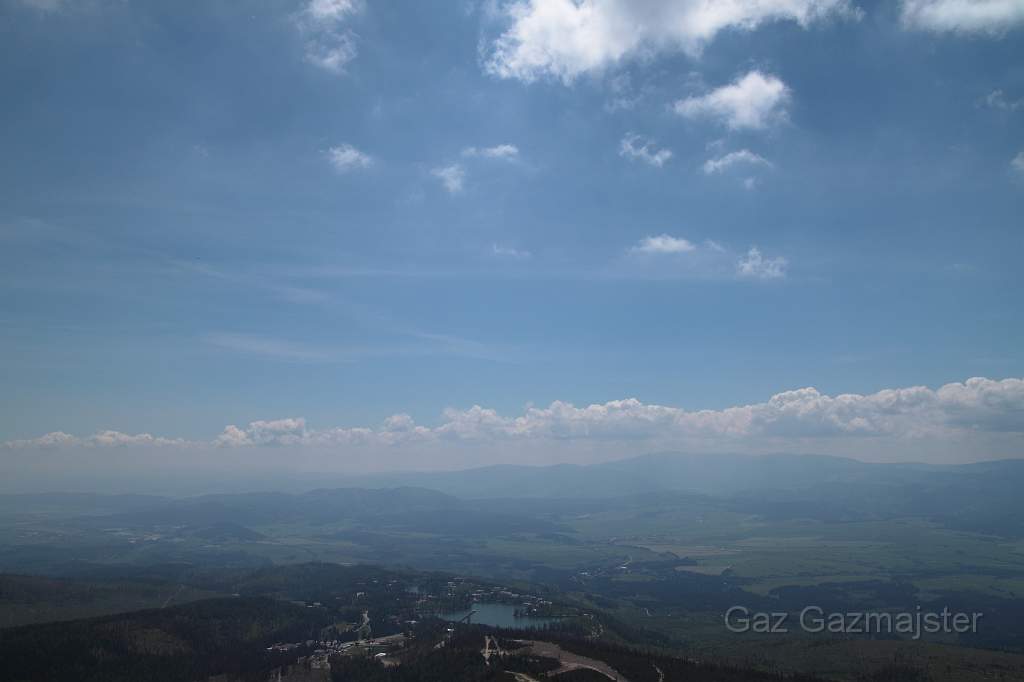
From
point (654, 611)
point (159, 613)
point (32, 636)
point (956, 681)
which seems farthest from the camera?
point (654, 611)

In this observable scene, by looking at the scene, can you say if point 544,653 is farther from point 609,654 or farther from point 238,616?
point 238,616

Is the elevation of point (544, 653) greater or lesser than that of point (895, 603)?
greater

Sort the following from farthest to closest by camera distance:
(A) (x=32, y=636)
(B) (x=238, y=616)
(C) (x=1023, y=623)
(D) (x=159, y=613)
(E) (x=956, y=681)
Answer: (C) (x=1023, y=623) → (B) (x=238, y=616) → (D) (x=159, y=613) → (A) (x=32, y=636) → (E) (x=956, y=681)

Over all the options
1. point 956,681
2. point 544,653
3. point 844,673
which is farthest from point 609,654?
point 956,681

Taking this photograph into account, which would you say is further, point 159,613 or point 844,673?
point 159,613

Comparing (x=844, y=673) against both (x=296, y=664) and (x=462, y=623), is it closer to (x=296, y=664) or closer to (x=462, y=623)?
(x=462, y=623)

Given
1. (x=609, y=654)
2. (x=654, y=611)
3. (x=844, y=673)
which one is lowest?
(x=654, y=611)
